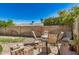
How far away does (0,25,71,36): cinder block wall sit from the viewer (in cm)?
331

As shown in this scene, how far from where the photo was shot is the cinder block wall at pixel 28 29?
331 cm

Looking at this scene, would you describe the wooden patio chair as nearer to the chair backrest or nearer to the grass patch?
the chair backrest

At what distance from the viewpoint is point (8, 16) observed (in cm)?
331

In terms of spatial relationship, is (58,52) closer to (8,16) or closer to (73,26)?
(73,26)

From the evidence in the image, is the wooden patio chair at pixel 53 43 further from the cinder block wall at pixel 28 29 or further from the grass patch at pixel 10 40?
the grass patch at pixel 10 40

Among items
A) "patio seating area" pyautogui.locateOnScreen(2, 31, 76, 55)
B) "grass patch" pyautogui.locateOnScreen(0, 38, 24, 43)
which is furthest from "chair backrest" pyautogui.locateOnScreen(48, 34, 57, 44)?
"grass patch" pyautogui.locateOnScreen(0, 38, 24, 43)

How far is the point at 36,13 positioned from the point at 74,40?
0.67 meters

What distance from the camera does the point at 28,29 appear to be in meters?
3.35

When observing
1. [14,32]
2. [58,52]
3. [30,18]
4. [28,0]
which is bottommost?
[58,52]

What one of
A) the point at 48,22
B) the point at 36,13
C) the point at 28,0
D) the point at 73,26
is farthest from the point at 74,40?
the point at 28,0

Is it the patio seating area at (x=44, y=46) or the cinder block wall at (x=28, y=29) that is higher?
the cinder block wall at (x=28, y=29)

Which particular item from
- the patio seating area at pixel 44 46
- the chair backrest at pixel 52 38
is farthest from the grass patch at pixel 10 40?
the chair backrest at pixel 52 38

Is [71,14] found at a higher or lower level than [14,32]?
higher

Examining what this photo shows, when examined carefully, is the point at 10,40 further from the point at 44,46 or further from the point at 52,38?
the point at 52,38
